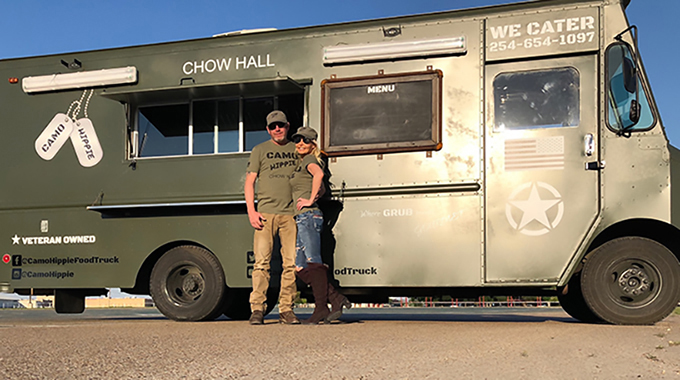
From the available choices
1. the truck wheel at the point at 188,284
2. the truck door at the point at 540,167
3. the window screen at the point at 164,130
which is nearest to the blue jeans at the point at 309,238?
the truck wheel at the point at 188,284

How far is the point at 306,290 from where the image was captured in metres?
8.01

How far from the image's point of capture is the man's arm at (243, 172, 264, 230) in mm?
7387

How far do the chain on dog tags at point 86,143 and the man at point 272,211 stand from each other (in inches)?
82.1

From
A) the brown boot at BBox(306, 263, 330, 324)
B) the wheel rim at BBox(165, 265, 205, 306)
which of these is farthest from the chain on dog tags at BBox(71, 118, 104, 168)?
the brown boot at BBox(306, 263, 330, 324)

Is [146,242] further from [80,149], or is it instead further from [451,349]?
[451,349]

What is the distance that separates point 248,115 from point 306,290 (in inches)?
82.9

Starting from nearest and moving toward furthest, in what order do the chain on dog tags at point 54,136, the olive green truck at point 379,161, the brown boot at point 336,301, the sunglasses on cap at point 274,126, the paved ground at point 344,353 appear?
1. the paved ground at point 344,353
2. the olive green truck at point 379,161
3. the brown boot at point 336,301
4. the sunglasses on cap at point 274,126
5. the chain on dog tags at point 54,136

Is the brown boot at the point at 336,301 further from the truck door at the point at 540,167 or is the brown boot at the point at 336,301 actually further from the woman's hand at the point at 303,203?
the truck door at the point at 540,167

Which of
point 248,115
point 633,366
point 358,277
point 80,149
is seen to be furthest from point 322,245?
point 633,366

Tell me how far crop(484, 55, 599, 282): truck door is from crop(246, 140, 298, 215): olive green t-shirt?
2035mm

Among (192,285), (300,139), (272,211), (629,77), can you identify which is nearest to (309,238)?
(272,211)

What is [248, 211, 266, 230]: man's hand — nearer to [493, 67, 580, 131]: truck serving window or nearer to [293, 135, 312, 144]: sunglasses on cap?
[293, 135, 312, 144]: sunglasses on cap

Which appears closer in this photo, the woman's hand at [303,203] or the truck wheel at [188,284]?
the woman's hand at [303,203]

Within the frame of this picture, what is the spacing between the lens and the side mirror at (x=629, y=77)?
6883mm
